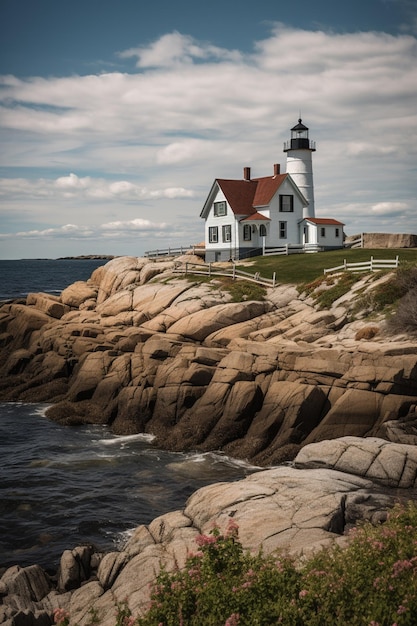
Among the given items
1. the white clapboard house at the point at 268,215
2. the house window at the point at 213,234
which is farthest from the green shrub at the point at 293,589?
the house window at the point at 213,234

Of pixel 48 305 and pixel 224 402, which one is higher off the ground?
pixel 48 305

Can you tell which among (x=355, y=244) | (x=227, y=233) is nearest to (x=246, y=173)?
(x=227, y=233)

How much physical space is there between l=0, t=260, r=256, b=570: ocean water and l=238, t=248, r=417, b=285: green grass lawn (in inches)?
842

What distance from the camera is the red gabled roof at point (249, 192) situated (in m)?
58.4

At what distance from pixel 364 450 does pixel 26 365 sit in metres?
23.7

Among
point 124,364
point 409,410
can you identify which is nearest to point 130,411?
point 124,364

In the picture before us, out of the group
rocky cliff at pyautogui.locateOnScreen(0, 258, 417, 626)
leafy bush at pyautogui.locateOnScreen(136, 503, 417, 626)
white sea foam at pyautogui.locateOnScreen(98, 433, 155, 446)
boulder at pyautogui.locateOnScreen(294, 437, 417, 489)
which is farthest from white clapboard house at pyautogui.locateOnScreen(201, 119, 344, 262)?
leafy bush at pyautogui.locateOnScreen(136, 503, 417, 626)

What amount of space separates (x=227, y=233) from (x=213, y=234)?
248cm

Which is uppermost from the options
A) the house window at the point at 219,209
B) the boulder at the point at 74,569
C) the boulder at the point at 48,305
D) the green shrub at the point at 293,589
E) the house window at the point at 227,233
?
the house window at the point at 219,209

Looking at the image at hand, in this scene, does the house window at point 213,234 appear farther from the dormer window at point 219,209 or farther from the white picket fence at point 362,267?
the white picket fence at point 362,267

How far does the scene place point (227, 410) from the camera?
2542 centimetres

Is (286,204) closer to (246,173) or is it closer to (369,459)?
(246,173)

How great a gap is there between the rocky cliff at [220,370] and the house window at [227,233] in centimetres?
1531

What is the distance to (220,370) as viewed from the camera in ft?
88.5
